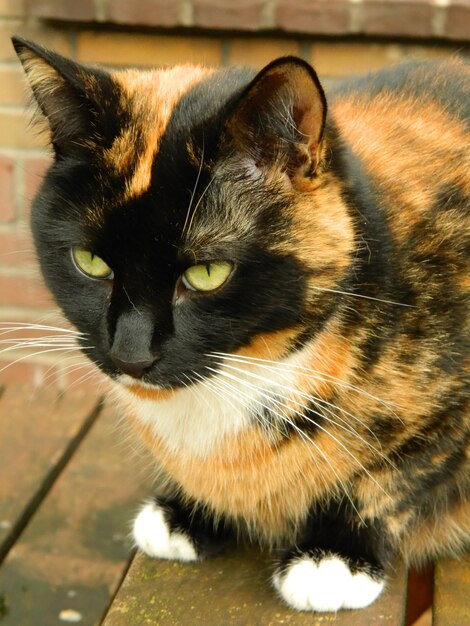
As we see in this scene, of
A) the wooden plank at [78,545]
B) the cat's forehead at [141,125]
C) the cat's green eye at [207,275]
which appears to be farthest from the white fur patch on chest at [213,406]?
the wooden plank at [78,545]

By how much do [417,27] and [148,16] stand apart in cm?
61

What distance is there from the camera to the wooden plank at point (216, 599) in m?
1.25

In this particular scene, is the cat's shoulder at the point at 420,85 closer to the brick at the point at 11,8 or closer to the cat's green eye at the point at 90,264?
the cat's green eye at the point at 90,264

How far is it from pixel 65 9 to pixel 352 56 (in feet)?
2.20

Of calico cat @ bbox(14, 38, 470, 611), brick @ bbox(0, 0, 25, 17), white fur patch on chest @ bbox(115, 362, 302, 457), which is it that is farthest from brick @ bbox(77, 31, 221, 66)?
white fur patch on chest @ bbox(115, 362, 302, 457)

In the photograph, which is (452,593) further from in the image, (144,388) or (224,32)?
(224,32)

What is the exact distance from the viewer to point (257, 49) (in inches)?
83.5

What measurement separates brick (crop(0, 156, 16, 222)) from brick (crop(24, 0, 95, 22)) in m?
0.39

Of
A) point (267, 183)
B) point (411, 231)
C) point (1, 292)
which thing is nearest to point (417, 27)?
point (411, 231)

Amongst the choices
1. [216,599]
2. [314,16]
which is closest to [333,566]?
[216,599]

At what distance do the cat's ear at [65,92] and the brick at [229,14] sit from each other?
946 mm

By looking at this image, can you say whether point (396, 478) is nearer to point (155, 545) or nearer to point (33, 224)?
point (155, 545)

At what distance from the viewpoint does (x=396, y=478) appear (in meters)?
1.28

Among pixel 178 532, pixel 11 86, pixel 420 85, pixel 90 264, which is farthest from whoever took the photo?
pixel 11 86
